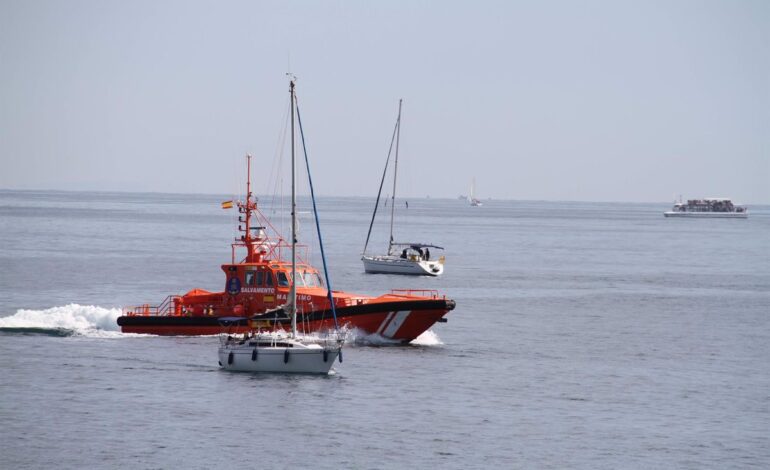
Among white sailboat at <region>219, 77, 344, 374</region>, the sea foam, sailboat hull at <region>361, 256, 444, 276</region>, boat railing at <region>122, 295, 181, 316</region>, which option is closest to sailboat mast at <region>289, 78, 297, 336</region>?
white sailboat at <region>219, 77, 344, 374</region>

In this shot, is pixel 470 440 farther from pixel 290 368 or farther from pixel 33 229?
pixel 33 229

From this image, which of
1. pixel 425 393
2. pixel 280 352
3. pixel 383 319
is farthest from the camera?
pixel 383 319

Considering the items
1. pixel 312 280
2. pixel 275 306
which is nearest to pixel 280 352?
pixel 275 306

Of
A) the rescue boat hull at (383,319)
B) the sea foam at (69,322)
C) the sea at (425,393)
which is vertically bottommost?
the sea at (425,393)

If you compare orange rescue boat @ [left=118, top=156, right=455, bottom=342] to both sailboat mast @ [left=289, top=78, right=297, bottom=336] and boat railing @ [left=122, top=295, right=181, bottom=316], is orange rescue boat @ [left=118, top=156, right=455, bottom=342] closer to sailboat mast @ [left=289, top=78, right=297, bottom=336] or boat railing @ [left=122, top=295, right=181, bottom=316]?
boat railing @ [left=122, top=295, right=181, bottom=316]

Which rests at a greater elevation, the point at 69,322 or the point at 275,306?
the point at 275,306

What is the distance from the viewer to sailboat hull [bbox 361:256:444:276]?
324 ft

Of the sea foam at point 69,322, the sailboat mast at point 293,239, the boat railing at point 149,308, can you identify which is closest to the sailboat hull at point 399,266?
the boat railing at point 149,308

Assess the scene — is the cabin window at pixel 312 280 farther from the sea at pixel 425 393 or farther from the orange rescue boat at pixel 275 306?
the sea at pixel 425 393

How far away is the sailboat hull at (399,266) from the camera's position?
324 feet

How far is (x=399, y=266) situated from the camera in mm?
100188

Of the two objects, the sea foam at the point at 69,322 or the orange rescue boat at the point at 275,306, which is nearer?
the orange rescue boat at the point at 275,306

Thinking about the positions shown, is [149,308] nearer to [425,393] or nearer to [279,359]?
[279,359]

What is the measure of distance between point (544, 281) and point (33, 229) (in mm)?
93602
